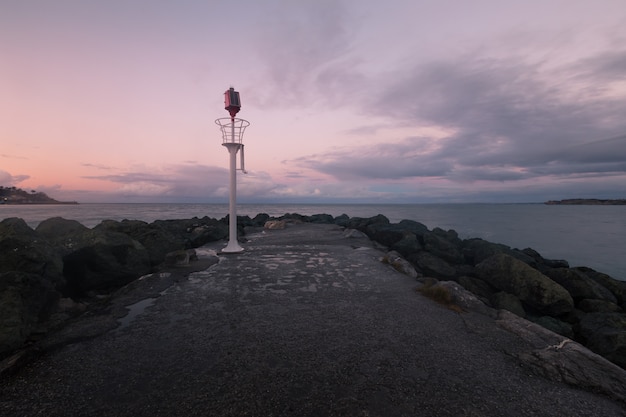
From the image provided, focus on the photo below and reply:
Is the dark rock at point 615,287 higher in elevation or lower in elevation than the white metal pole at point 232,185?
lower

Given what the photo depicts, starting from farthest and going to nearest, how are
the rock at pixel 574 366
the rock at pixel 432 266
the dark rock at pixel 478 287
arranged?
the rock at pixel 432 266 < the dark rock at pixel 478 287 < the rock at pixel 574 366

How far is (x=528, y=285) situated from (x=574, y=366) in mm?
5493

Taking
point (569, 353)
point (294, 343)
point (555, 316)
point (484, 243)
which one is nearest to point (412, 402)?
point (294, 343)

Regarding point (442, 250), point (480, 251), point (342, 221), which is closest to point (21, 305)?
point (442, 250)

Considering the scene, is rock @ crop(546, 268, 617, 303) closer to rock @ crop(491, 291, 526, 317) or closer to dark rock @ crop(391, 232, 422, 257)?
rock @ crop(491, 291, 526, 317)

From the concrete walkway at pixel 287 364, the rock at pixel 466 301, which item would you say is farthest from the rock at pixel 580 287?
the concrete walkway at pixel 287 364

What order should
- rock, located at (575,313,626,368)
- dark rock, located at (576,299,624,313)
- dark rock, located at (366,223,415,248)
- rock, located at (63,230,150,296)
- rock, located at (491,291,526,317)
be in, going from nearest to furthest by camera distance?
1. rock, located at (575,313,626,368)
2. rock, located at (63,230,150,296)
3. rock, located at (491,291,526,317)
4. dark rock, located at (576,299,624,313)
5. dark rock, located at (366,223,415,248)

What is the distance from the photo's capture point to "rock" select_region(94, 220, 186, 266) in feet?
38.6

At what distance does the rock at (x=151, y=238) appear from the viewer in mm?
11773

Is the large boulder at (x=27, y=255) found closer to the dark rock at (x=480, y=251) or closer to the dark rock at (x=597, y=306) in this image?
the dark rock at (x=597, y=306)

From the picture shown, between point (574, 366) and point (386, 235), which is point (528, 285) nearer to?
point (574, 366)

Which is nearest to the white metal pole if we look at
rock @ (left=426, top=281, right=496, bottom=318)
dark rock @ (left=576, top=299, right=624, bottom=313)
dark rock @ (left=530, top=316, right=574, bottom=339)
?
rock @ (left=426, top=281, right=496, bottom=318)

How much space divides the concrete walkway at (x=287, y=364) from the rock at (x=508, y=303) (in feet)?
9.78

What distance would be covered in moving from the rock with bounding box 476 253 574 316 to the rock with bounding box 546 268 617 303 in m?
1.94
